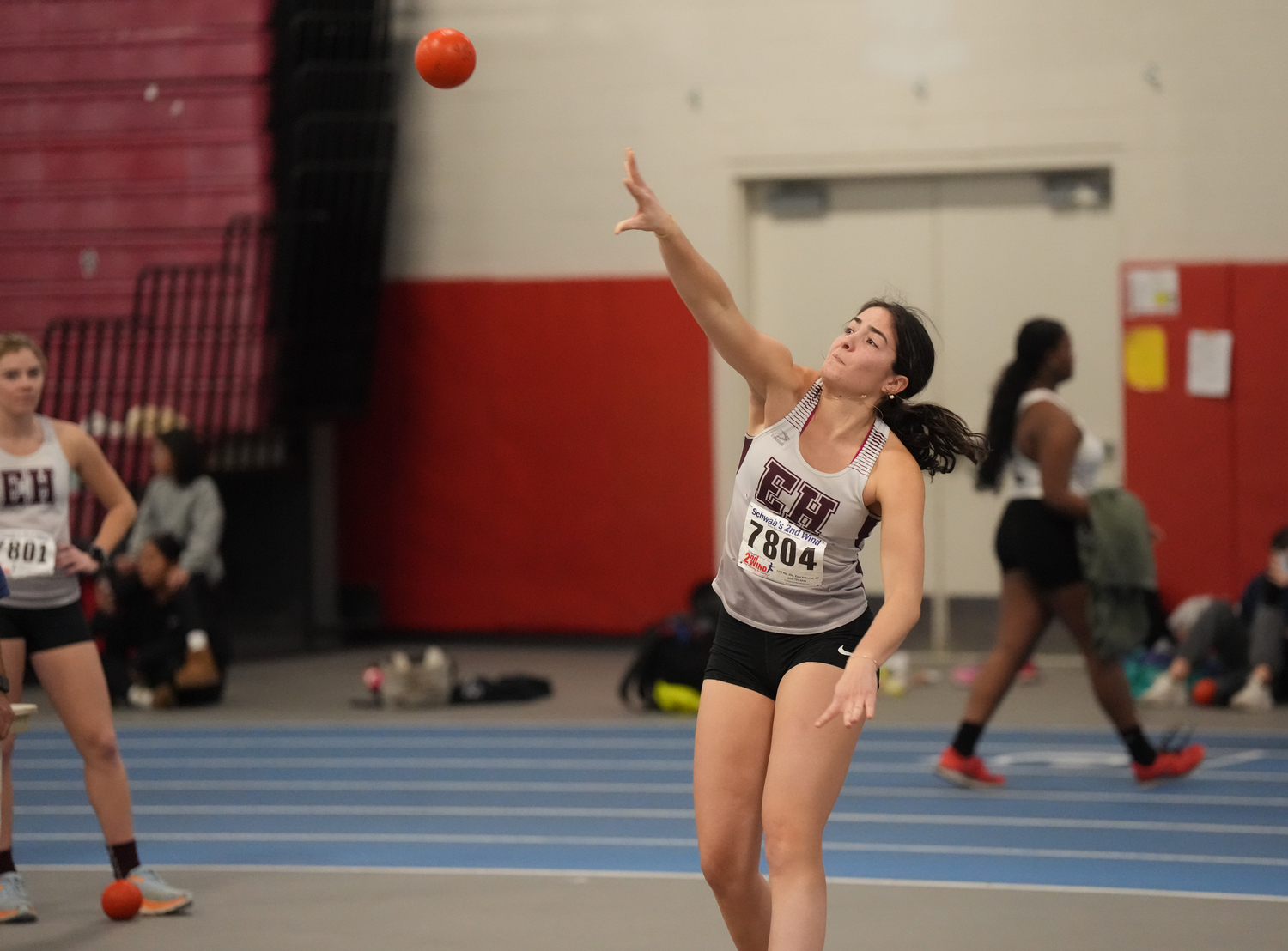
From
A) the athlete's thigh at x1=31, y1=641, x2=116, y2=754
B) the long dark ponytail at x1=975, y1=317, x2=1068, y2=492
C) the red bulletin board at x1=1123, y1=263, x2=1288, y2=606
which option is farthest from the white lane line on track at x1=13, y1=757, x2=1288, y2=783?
the red bulletin board at x1=1123, y1=263, x2=1288, y2=606

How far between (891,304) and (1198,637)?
6.28 meters

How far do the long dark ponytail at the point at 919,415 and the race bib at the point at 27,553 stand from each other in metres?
2.97

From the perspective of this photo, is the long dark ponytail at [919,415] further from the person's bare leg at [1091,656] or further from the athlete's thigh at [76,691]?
the person's bare leg at [1091,656]

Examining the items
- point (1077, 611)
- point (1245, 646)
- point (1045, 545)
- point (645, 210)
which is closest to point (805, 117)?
point (1245, 646)

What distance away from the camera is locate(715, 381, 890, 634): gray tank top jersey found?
4121 mm

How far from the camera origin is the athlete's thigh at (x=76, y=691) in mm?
5707

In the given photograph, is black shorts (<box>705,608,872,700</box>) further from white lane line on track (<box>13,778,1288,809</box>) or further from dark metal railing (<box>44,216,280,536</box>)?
dark metal railing (<box>44,216,280,536</box>)

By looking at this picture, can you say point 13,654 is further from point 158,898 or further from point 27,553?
point 158,898

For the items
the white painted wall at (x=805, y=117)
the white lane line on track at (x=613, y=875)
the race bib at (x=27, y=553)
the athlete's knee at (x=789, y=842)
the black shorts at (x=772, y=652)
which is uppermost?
the white painted wall at (x=805, y=117)

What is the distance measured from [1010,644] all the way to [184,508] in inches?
222

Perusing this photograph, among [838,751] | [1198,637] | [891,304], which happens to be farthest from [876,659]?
[1198,637]

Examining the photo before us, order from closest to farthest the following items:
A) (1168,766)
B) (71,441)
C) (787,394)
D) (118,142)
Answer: (787,394)
(71,441)
(1168,766)
(118,142)

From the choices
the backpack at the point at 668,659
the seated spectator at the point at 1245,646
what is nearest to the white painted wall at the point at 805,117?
the seated spectator at the point at 1245,646

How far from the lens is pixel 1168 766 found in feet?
24.9
